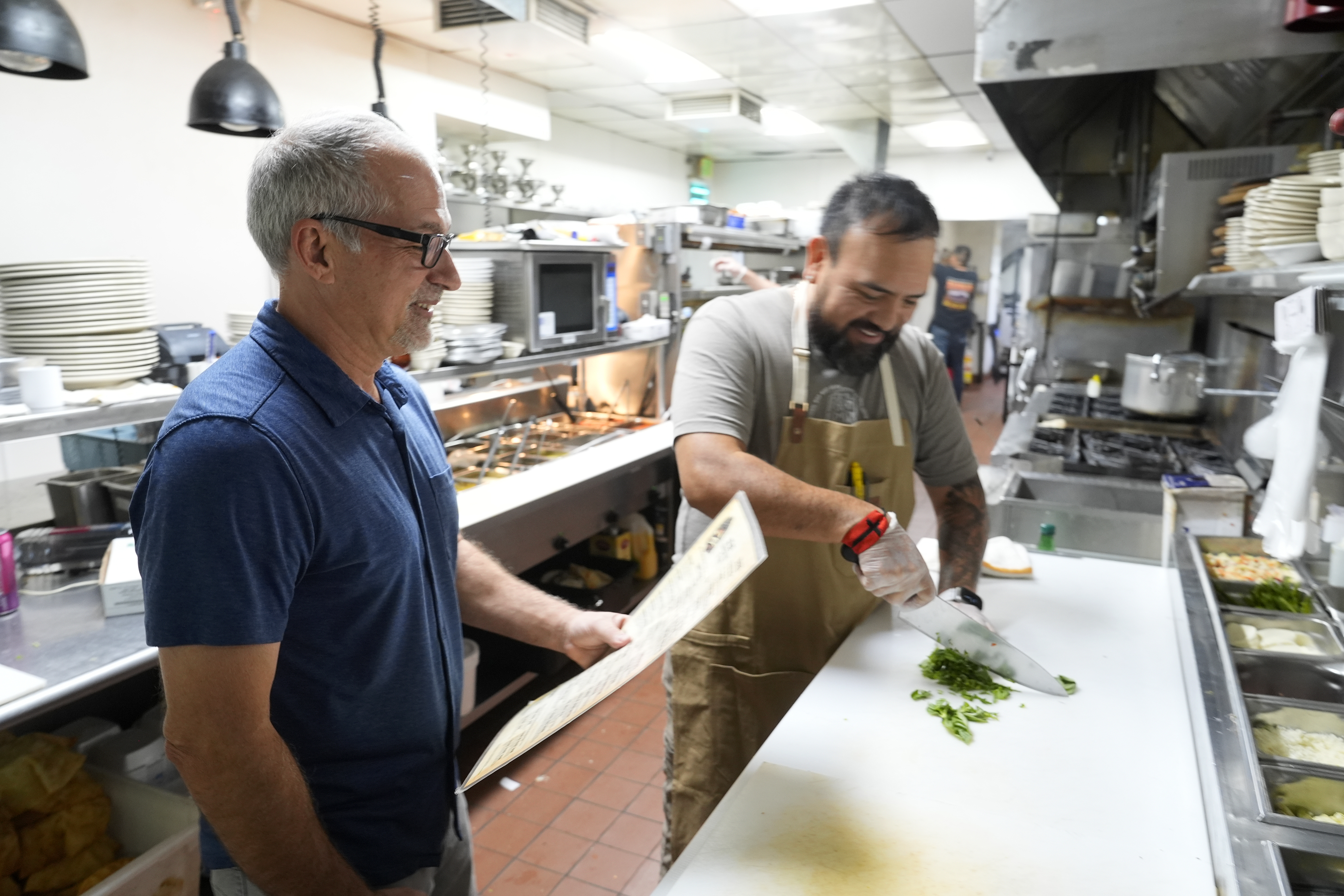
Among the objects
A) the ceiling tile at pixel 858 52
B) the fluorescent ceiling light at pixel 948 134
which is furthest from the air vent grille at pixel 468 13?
the fluorescent ceiling light at pixel 948 134

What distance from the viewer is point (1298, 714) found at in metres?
1.40

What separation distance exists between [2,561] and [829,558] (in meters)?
1.89

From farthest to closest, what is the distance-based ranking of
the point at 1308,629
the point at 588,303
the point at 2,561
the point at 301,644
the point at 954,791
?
the point at 588,303, the point at 2,561, the point at 1308,629, the point at 954,791, the point at 301,644

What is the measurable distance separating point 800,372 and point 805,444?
156 mm

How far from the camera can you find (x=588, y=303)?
13.9 ft

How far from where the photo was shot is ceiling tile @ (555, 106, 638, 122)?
823cm

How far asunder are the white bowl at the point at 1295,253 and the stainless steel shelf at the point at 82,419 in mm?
2679

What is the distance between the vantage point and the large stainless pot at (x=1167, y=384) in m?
3.89

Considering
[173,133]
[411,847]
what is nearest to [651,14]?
[173,133]

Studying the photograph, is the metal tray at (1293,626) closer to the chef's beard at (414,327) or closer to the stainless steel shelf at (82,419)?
the chef's beard at (414,327)

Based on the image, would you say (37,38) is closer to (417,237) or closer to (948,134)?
(417,237)

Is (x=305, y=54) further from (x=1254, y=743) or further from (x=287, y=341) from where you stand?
(x=1254, y=743)

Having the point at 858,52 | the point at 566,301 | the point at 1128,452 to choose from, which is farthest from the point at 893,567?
the point at 858,52

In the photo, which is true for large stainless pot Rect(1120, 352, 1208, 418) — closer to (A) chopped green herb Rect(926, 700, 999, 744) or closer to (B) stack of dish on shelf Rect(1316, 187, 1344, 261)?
(B) stack of dish on shelf Rect(1316, 187, 1344, 261)
